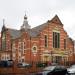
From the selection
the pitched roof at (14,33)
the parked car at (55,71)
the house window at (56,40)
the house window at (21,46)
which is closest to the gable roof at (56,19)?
the house window at (56,40)

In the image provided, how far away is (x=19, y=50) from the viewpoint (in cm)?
5956

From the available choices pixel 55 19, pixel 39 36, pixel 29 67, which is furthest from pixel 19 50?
pixel 29 67

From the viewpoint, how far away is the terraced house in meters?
58.2

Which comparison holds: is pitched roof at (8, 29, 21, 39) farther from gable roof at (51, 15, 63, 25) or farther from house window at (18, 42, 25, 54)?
gable roof at (51, 15, 63, 25)

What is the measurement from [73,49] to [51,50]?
7.38 metres

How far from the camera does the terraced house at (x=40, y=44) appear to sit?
191 ft

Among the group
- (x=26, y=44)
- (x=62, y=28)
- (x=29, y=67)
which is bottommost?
(x=29, y=67)

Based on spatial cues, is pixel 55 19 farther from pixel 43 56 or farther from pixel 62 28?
pixel 43 56

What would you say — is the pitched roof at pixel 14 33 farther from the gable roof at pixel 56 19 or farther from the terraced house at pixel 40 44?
the gable roof at pixel 56 19

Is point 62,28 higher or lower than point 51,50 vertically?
higher

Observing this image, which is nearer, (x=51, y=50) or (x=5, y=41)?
(x=51, y=50)

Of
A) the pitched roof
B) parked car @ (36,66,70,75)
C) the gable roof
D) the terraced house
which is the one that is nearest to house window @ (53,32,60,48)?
the terraced house

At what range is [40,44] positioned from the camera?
5869cm

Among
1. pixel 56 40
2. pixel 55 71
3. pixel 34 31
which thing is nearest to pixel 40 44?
pixel 34 31
